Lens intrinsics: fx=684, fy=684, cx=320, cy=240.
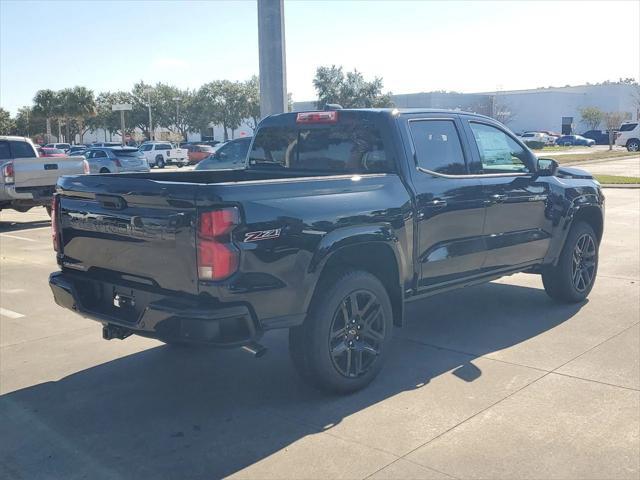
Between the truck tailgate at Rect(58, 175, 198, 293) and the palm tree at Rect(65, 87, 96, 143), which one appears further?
the palm tree at Rect(65, 87, 96, 143)

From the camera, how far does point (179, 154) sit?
46.2m

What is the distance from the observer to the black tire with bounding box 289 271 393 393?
15.1 ft

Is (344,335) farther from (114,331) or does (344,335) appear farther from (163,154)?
(163,154)

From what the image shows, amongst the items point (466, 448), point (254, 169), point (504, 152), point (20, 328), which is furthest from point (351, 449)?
point (20, 328)

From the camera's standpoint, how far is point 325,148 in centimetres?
579

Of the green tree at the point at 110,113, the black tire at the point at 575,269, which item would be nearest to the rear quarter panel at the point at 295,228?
the black tire at the point at 575,269

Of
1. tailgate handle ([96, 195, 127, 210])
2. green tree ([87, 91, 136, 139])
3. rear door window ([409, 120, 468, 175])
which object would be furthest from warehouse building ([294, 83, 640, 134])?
tailgate handle ([96, 195, 127, 210])

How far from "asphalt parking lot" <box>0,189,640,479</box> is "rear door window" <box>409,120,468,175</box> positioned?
156cm

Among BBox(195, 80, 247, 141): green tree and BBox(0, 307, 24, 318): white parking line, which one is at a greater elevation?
BBox(195, 80, 247, 141): green tree

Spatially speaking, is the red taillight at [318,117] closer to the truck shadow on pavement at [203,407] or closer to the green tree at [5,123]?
the truck shadow on pavement at [203,407]

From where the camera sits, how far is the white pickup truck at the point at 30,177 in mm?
14508

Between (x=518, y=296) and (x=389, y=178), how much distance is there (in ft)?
11.1

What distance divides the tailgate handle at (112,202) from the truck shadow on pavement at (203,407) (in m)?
1.39

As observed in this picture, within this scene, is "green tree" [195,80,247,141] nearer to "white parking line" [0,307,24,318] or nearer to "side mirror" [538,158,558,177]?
"white parking line" [0,307,24,318]
